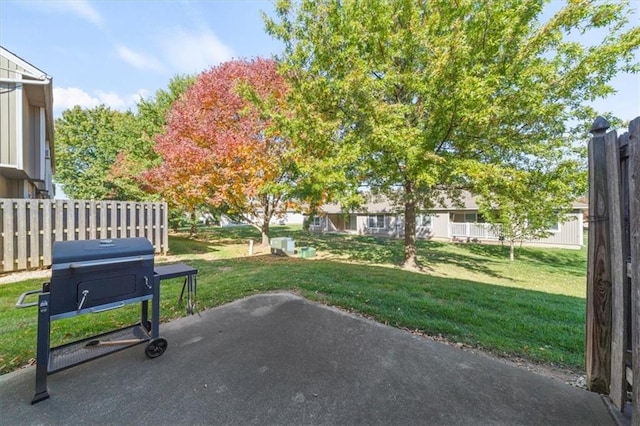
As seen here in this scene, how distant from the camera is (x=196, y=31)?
8953 millimetres

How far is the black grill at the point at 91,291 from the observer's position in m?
2.14

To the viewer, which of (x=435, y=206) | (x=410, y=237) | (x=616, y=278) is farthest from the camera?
(x=435, y=206)

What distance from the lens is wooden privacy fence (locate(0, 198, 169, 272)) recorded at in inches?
248

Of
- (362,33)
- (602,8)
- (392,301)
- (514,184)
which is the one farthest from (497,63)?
(392,301)

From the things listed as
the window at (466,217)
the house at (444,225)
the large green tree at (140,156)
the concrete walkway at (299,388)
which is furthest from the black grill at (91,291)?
the window at (466,217)

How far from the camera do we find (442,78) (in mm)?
6539

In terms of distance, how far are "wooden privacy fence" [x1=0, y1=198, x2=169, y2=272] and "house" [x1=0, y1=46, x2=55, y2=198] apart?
181 cm

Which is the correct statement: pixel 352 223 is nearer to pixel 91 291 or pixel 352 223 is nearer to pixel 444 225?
pixel 444 225

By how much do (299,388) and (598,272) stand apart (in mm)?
2658

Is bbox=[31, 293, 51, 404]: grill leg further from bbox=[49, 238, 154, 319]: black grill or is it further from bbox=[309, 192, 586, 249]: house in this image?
bbox=[309, 192, 586, 249]: house

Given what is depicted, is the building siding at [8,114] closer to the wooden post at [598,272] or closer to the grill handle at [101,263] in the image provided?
the grill handle at [101,263]

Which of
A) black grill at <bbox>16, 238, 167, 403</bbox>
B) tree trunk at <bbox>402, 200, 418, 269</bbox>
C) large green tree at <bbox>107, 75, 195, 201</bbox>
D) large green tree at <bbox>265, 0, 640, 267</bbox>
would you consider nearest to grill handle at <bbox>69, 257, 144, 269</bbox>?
black grill at <bbox>16, 238, 167, 403</bbox>

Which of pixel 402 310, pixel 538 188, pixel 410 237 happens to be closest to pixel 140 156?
pixel 410 237

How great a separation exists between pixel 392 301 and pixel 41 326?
14.0ft
